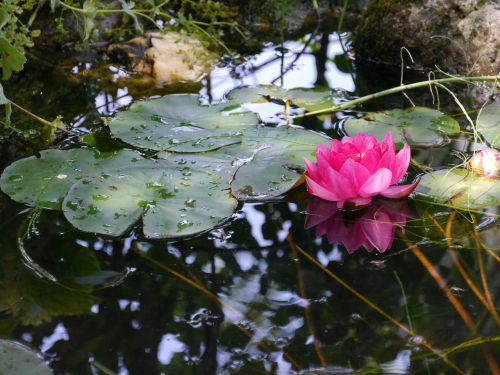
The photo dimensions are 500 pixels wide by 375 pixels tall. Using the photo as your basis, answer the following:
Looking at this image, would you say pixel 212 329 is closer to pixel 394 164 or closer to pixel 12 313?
pixel 12 313

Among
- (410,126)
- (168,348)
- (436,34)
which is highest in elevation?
(436,34)

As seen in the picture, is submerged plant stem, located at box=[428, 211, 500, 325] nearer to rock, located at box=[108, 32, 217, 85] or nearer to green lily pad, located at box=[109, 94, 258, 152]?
green lily pad, located at box=[109, 94, 258, 152]

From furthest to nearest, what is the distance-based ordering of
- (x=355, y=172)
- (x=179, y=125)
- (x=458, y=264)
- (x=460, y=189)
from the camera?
(x=179, y=125) → (x=460, y=189) → (x=355, y=172) → (x=458, y=264)

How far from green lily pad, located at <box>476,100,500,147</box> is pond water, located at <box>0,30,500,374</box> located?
214 millimetres

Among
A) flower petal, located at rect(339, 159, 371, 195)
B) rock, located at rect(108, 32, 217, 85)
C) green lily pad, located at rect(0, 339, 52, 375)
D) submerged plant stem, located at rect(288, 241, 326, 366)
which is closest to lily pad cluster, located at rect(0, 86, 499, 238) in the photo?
flower petal, located at rect(339, 159, 371, 195)

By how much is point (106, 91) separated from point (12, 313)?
4.47 ft

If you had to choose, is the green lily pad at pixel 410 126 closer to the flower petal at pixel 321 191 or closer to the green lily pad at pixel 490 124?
the green lily pad at pixel 490 124

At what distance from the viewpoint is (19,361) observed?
1.21 m

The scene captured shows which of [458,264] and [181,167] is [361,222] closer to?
[458,264]

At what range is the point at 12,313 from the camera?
1.37 meters

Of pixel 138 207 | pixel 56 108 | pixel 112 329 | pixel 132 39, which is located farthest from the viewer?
pixel 132 39

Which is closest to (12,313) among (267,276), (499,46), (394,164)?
(267,276)

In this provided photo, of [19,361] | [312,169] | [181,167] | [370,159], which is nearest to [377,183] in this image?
[370,159]

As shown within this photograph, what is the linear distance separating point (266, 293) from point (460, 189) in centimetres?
66
